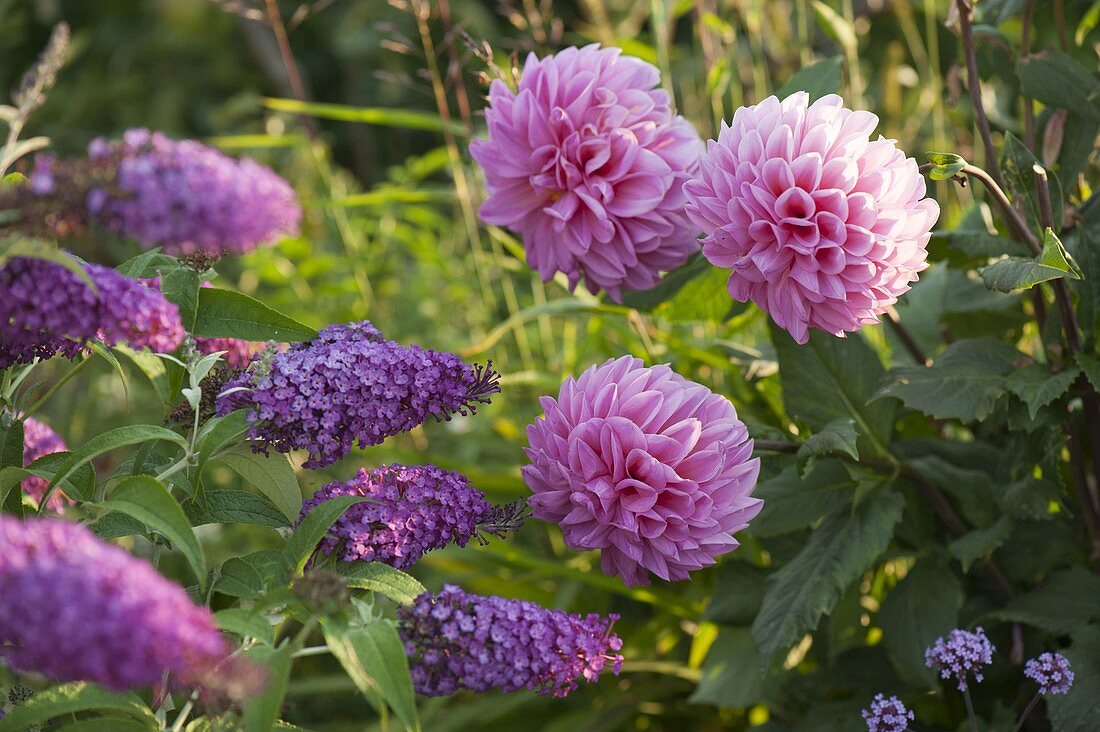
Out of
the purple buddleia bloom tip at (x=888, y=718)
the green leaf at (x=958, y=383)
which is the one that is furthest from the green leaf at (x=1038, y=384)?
the purple buddleia bloom tip at (x=888, y=718)

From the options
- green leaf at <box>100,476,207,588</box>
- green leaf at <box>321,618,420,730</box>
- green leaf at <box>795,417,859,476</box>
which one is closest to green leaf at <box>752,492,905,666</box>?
green leaf at <box>795,417,859,476</box>

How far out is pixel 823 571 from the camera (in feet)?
2.83

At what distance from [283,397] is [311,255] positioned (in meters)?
1.22

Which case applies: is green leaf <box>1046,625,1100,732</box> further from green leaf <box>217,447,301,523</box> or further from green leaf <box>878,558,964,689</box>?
green leaf <box>217,447,301,523</box>

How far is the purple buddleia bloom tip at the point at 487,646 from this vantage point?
0.62 m

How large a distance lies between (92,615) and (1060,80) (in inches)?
35.5

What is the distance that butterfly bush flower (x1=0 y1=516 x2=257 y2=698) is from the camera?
18.3 inches

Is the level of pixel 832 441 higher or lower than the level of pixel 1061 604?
higher

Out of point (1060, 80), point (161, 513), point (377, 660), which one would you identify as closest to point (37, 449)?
point (161, 513)

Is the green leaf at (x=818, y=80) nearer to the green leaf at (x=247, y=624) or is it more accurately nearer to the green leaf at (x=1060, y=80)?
the green leaf at (x=1060, y=80)

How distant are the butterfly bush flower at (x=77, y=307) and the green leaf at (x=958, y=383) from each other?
568mm

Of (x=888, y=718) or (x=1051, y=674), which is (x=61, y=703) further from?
(x=1051, y=674)

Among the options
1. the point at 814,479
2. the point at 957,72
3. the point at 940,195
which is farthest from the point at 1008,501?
the point at 940,195

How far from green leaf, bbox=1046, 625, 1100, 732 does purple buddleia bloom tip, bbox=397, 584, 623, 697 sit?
0.41 meters
